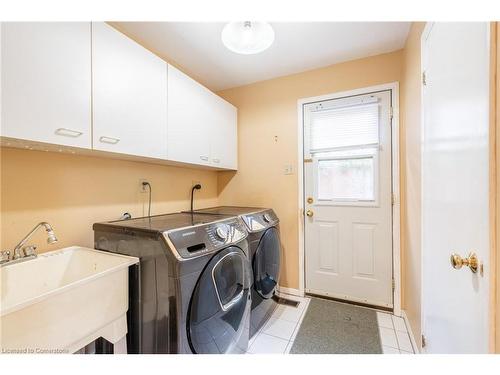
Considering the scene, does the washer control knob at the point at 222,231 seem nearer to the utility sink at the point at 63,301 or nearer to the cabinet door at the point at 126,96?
the utility sink at the point at 63,301

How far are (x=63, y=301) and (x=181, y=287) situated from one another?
437 millimetres

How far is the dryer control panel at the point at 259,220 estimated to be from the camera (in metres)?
1.73

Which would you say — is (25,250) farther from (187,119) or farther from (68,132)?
(187,119)

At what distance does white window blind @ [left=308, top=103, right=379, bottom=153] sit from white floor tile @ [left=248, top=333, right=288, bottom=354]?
1727mm

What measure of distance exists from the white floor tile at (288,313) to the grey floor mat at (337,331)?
0.23 feet

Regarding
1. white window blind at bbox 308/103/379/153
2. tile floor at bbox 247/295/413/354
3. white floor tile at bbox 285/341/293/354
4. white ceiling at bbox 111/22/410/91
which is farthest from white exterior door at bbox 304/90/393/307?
white floor tile at bbox 285/341/293/354

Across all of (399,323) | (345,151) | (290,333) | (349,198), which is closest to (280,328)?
(290,333)

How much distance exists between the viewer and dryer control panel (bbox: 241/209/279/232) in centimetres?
173

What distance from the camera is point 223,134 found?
2.28 metres

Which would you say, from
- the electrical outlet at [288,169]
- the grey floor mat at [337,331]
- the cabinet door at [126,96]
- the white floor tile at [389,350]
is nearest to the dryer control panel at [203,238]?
the cabinet door at [126,96]

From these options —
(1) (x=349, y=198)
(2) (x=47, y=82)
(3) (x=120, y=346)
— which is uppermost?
(2) (x=47, y=82)

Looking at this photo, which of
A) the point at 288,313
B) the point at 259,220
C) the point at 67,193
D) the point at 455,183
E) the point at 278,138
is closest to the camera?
the point at 455,183
